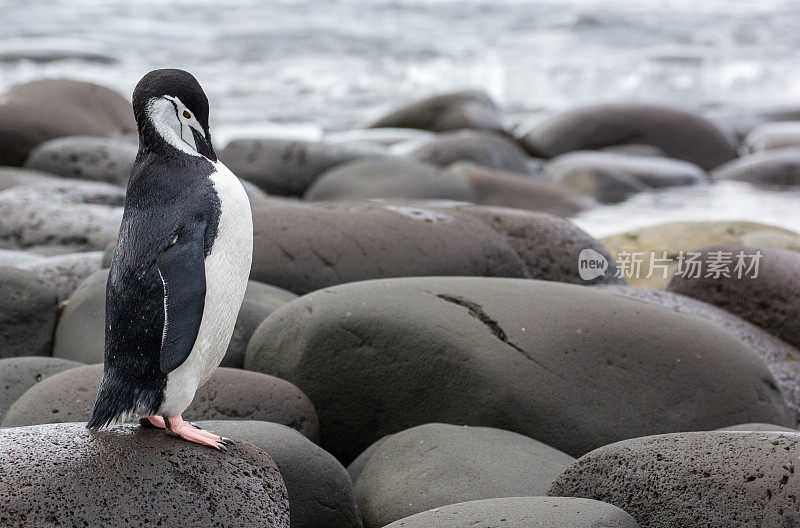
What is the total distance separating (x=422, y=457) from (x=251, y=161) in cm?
509

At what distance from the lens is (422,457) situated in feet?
9.87

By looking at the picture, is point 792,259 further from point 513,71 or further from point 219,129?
point 513,71

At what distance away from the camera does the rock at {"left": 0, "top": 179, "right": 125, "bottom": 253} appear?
17.1 feet

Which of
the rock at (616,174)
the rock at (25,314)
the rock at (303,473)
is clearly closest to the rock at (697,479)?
the rock at (303,473)

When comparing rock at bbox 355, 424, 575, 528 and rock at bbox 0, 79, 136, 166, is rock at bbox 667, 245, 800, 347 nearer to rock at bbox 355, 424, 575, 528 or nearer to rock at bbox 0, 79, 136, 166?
rock at bbox 355, 424, 575, 528

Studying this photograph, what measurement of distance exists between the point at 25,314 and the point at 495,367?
194cm

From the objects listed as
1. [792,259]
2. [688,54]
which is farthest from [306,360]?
[688,54]

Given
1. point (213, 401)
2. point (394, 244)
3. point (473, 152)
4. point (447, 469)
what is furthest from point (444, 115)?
point (447, 469)

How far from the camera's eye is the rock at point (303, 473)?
107 inches

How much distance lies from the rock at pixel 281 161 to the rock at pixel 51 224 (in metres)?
2.10

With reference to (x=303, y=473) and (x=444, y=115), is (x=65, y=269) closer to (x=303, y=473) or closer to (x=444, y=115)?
(x=303, y=473)

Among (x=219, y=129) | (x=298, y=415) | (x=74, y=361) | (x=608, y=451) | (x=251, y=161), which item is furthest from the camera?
(x=219, y=129)

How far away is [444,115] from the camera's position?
1114cm

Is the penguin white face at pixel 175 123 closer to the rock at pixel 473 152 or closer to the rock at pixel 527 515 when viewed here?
the rock at pixel 527 515
